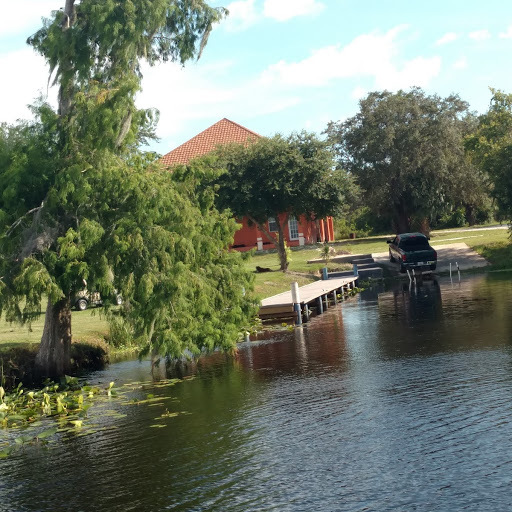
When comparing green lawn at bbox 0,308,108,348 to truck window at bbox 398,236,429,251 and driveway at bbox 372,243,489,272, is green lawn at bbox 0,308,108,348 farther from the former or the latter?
driveway at bbox 372,243,489,272

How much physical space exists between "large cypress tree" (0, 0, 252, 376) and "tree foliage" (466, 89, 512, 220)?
92.0 feet

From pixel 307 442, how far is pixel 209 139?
50.6 m

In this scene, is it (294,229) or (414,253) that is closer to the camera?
(414,253)

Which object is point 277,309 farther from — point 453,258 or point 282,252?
point 453,258

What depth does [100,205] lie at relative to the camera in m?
20.2

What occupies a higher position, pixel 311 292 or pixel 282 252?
pixel 282 252

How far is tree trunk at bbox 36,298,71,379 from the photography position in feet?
70.6

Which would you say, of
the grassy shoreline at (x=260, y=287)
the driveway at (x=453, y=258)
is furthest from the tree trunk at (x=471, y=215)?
the driveway at (x=453, y=258)

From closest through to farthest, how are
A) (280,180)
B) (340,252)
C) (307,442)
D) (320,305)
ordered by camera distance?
(307,442) < (320,305) < (280,180) < (340,252)

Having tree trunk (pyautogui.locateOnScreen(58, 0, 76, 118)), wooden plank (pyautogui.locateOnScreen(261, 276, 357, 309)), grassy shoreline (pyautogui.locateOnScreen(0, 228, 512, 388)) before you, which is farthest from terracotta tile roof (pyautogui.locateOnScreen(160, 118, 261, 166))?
tree trunk (pyautogui.locateOnScreen(58, 0, 76, 118))

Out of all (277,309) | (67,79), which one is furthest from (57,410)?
(277,309)

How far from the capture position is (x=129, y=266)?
64.8 feet

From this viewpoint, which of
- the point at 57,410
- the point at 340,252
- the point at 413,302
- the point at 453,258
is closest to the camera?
the point at 57,410

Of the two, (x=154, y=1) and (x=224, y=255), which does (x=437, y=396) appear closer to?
(x=224, y=255)
